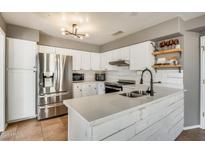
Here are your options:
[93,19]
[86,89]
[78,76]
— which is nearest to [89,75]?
[78,76]

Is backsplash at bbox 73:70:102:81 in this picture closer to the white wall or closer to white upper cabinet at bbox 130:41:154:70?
white upper cabinet at bbox 130:41:154:70

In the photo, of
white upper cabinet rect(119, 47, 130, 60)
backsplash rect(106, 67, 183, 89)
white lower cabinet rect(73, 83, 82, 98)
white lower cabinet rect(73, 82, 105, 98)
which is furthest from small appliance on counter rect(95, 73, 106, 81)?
white upper cabinet rect(119, 47, 130, 60)

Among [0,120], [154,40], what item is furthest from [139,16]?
[0,120]

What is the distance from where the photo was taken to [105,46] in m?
4.70

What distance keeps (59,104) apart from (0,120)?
1.30 metres

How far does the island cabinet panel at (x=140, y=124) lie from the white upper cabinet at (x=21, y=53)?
2268 mm

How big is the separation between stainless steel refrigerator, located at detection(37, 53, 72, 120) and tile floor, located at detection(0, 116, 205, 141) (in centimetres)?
36

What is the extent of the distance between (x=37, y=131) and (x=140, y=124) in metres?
2.26

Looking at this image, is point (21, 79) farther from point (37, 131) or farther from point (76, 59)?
point (76, 59)

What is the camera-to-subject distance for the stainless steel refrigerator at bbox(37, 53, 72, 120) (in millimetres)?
2986

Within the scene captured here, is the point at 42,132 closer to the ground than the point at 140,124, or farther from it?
closer to the ground

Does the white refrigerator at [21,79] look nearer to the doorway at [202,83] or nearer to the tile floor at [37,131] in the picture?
the tile floor at [37,131]

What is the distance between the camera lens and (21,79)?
2.87 metres
